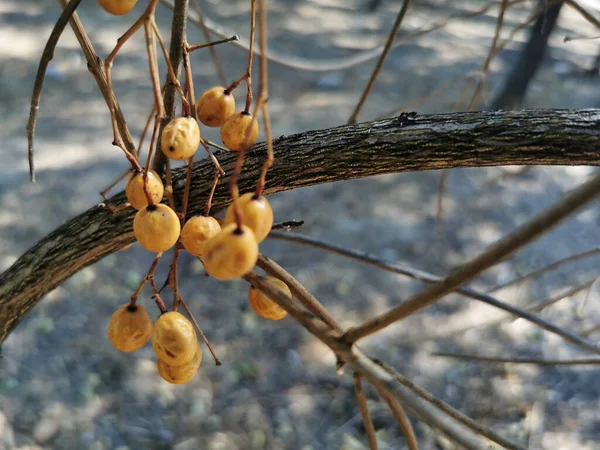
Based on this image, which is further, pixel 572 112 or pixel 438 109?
pixel 438 109

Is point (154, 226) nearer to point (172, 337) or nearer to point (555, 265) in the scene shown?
point (172, 337)

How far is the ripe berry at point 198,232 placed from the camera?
0.43 meters

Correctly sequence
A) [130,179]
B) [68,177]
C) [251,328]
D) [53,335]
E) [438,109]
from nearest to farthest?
[130,179]
[53,335]
[251,328]
[68,177]
[438,109]

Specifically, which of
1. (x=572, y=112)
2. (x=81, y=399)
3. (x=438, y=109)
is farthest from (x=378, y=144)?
(x=438, y=109)

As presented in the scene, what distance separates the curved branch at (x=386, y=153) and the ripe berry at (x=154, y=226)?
0.44 feet

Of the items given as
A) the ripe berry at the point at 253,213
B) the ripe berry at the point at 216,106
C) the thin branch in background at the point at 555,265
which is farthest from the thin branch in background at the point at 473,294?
the ripe berry at the point at 253,213

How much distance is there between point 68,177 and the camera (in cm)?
229

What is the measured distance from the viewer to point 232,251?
0.32 meters

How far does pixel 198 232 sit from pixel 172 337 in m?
0.09

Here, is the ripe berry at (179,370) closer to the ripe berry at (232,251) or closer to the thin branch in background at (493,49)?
the ripe berry at (232,251)

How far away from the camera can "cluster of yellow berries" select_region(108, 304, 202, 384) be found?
452 mm

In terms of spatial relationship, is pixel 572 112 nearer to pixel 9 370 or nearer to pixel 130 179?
pixel 130 179

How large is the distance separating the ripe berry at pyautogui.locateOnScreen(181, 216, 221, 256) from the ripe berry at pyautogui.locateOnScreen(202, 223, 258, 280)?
103mm

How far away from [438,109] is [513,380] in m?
1.79
